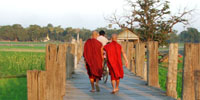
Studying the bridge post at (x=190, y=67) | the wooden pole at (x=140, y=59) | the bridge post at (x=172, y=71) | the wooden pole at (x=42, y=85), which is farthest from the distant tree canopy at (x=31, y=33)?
the wooden pole at (x=42, y=85)

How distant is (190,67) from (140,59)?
550 centimetres

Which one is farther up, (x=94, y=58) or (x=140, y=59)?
(x=94, y=58)

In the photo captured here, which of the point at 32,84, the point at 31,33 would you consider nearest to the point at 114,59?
the point at 32,84

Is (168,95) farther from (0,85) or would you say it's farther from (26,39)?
(26,39)

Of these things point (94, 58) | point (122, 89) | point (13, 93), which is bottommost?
point (13, 93)

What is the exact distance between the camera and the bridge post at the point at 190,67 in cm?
432

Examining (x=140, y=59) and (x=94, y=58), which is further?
(x=140, y=59)

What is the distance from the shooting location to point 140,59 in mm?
9977

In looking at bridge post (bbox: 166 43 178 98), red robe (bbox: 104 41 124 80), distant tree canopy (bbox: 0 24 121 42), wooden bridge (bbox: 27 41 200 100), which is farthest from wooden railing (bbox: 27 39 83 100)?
distant tree canopy (bbox: 0 24 121 42)

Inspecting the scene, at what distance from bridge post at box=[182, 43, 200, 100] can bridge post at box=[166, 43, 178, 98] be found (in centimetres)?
140

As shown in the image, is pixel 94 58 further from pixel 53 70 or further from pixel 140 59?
pixel 140 59

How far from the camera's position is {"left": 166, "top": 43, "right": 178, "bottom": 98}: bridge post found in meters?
5.89

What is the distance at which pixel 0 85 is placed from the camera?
38.7 feet

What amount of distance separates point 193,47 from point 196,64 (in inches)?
10.2
